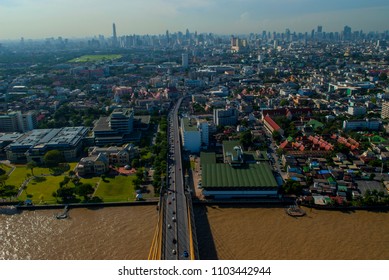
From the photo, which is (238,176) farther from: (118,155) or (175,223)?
(118,155)

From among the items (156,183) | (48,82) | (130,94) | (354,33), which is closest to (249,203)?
(156,183)

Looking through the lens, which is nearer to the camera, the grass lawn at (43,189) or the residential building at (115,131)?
the grass lawn at (43,189)

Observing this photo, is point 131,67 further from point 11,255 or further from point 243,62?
point 11,255

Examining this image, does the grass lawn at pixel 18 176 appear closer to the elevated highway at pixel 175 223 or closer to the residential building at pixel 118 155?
the residential building at pixel 118 155

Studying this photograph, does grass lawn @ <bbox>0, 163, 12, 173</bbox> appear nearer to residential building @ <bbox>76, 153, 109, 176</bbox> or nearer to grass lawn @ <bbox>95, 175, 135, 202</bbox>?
residential building @ <bbox>76, 153, 109, 176</bbox>

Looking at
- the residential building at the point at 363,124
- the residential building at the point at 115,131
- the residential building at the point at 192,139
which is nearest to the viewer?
the residential building at the point at 192,139

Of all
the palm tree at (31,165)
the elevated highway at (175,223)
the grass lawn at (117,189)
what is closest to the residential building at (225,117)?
the elevated highway at (175,223)

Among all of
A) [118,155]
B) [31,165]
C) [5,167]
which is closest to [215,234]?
[118,155]

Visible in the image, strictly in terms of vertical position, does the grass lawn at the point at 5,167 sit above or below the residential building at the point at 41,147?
below
